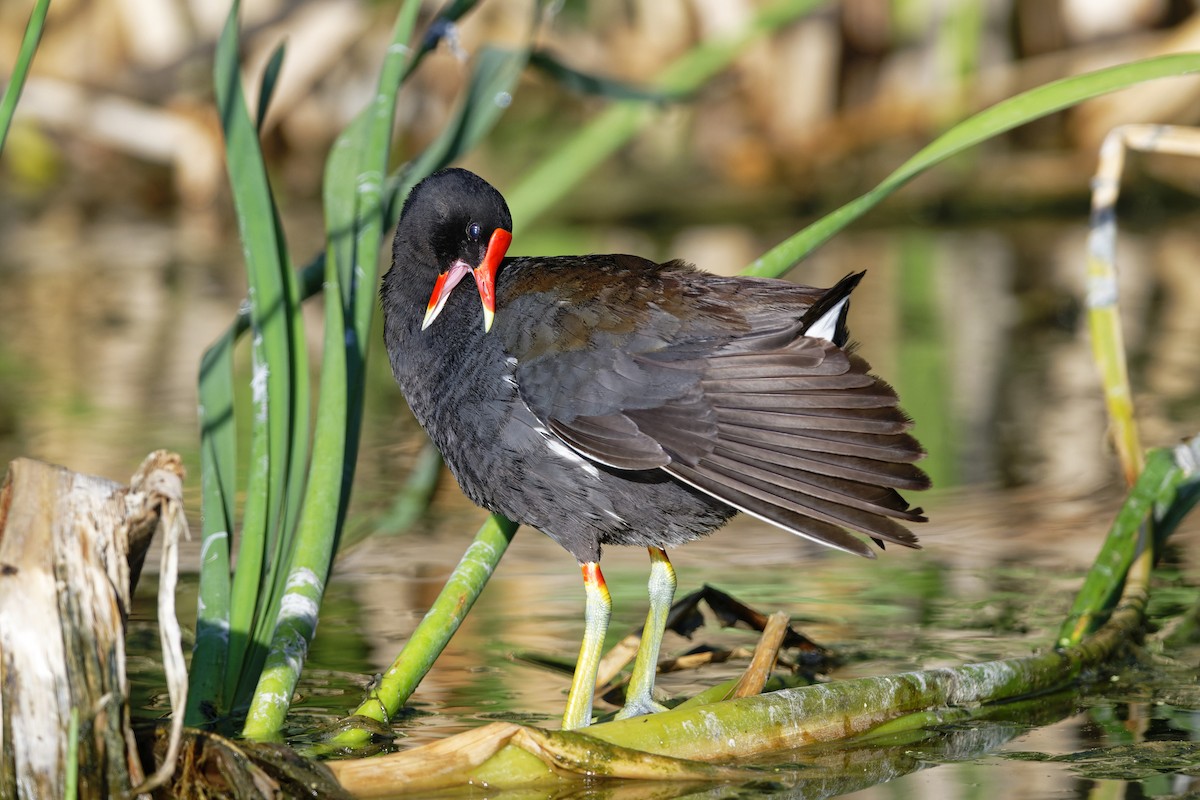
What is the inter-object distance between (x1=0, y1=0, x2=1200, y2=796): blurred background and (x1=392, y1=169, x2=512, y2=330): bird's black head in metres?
0.91

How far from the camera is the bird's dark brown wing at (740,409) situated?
7.91 ft

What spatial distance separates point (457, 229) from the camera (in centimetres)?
289

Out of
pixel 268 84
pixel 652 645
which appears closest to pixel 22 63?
pixel 268 84

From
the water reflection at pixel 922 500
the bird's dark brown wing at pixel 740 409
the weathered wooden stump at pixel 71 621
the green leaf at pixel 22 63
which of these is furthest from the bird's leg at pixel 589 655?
the green leaf at pixel 22 63

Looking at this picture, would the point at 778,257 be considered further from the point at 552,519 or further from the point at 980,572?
the point at 980,572

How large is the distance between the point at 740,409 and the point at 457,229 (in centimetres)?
69

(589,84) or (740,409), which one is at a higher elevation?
(589,84)

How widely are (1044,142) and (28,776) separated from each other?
7899 mm

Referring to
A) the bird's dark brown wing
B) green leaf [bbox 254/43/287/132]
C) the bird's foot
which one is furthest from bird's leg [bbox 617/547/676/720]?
green leaf [bbox 254/43/287/132]

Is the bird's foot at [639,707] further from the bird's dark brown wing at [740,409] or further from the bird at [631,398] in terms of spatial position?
the bird's dark brown wing at [740,409]

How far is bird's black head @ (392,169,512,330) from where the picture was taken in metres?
2.85

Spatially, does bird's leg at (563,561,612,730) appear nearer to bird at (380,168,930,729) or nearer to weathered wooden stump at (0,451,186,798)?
bird at (380,168,930,729)

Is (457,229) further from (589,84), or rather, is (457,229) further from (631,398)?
(589,84)

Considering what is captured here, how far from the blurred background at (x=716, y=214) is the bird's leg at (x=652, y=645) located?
2.08 feet
